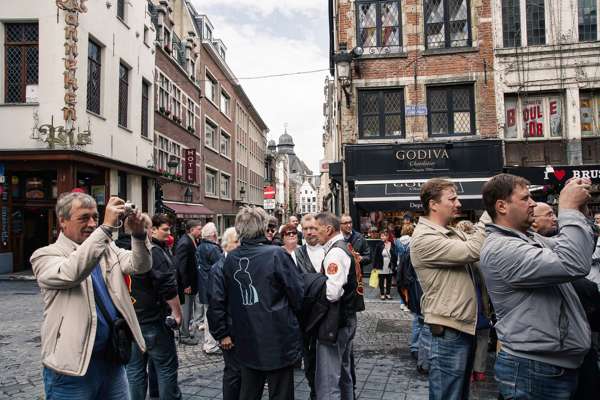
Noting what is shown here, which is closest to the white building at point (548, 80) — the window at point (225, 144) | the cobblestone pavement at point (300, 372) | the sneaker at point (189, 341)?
the cobblestone pavement at point (300, 372)

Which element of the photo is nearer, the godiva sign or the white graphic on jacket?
the white graphic on jacket

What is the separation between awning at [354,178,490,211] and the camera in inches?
531

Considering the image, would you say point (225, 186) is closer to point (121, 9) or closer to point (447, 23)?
point (121, 9)

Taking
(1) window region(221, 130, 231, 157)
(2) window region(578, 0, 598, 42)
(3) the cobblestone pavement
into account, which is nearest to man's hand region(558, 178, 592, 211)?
(3) the cobblestone pavement

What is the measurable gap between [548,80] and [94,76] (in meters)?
15.6

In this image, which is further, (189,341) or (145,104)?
(145,104)

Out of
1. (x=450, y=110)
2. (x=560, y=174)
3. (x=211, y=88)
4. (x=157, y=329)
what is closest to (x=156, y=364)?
(x=157, y=329)

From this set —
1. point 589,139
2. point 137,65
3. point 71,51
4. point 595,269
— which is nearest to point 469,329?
point 595,269

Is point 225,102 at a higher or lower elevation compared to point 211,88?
higher

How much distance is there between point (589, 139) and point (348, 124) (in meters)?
7.70

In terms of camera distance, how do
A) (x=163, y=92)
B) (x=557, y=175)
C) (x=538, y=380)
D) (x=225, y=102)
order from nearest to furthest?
(x=538, y=380) → (x=557, y=175) → (x=163, y=92) → (x=225, y=102)

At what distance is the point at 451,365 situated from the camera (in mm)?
2922

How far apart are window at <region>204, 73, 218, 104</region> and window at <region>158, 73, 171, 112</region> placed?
Answer: 8172mm

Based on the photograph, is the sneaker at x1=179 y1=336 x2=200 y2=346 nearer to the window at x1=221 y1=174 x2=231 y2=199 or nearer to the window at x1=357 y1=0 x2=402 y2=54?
the window at x1=357 y1=0 x2=402 y2=54
